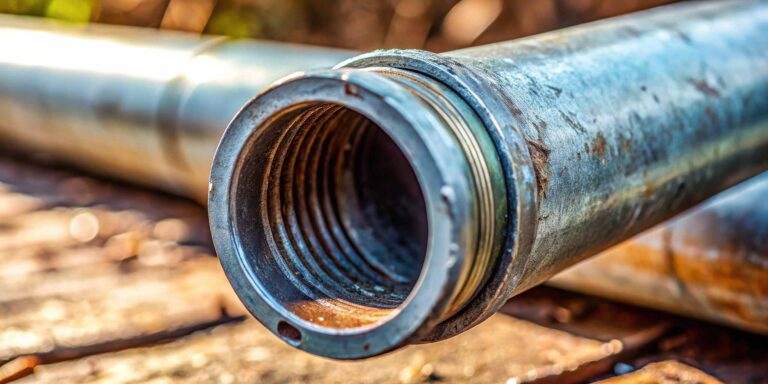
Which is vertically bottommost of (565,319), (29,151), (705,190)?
(565,319)

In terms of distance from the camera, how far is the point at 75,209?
3.26m

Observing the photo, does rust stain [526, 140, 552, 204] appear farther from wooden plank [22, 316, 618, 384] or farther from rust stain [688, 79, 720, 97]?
wooden plank [22, 316, 618, 384]

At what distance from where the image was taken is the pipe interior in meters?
1.35

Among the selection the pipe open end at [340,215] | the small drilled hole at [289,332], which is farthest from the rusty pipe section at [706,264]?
the small drilled hole at [289,332]

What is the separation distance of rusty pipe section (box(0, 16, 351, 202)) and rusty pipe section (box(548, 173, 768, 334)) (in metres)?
1.02

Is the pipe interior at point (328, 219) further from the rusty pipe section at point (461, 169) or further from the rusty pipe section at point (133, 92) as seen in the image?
the rusty pipe section at point (133, 92)

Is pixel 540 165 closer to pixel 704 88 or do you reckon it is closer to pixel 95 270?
pixel 704 88

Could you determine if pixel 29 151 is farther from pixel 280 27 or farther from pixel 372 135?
pixel 372 135

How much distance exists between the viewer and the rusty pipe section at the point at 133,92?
2.83 meters

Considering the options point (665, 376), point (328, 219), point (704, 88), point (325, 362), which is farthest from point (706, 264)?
point (328, 219)

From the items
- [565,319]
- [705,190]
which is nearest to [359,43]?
[565,319]

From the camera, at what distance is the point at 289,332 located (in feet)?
4.24

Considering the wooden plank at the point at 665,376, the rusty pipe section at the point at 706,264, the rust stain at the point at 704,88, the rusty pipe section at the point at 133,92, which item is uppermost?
the rusty pipe section at the point at 133,92

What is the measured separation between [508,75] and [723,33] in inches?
36.1
